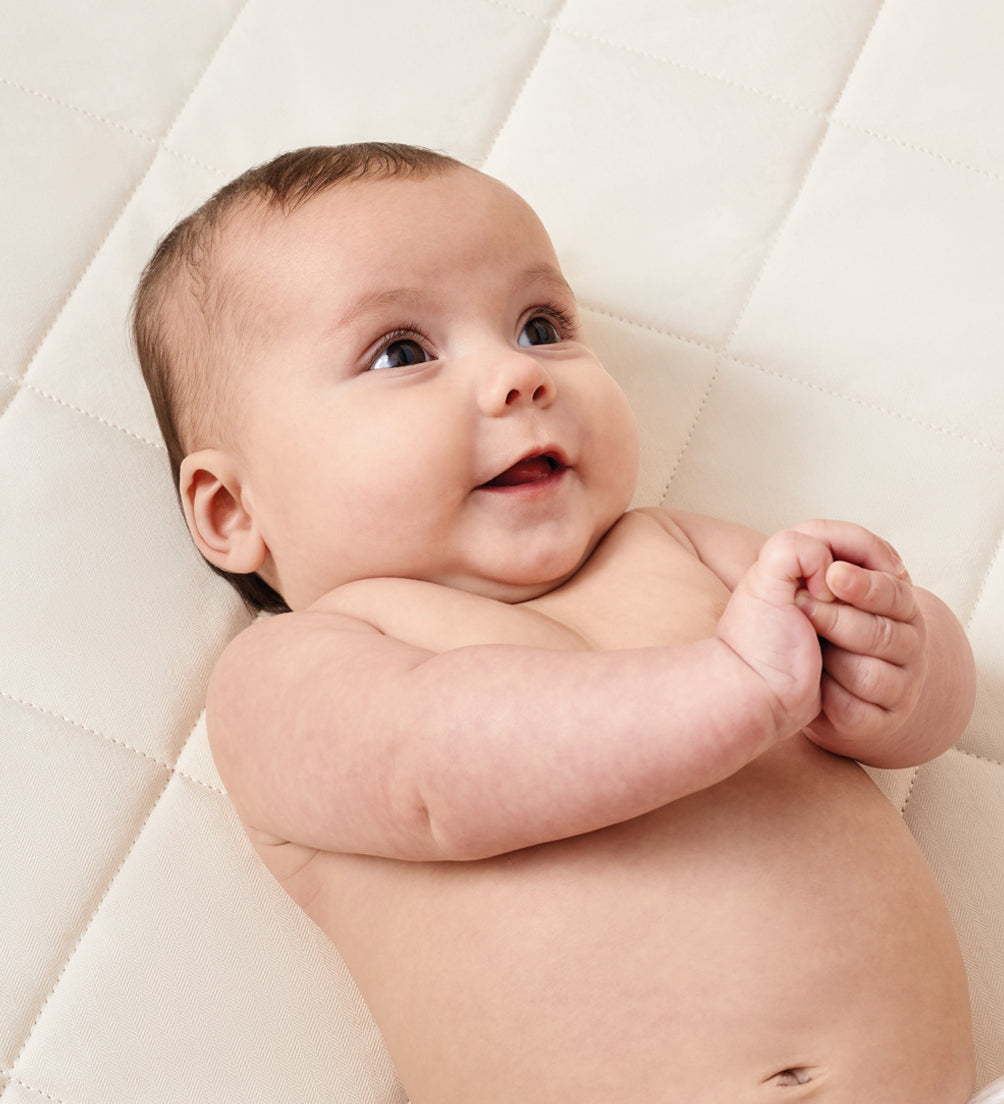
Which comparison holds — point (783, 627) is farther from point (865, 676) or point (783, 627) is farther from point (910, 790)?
point (910, 790)

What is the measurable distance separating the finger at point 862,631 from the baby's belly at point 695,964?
0.14m

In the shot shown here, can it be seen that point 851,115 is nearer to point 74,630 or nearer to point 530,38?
point 530,38

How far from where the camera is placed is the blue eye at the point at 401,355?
3.23 feet

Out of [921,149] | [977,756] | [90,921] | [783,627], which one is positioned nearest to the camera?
[783,627]

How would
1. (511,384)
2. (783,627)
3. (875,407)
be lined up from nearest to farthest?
(783,627)
(511,384)
(875,407)

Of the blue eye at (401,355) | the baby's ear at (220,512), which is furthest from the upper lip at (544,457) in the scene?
the baby's ear at (220,512)

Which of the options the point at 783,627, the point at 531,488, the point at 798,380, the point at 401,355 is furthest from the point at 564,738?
the point at 798,380

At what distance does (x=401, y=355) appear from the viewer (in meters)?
0.99

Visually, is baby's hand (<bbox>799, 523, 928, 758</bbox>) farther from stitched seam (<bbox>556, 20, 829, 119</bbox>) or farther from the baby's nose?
stitched seam (<bbox>556, 20, 829, 119</bbox>)

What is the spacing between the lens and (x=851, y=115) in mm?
1411

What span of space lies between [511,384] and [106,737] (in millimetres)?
481

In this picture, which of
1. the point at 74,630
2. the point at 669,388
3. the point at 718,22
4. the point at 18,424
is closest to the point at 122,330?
the point at 18,424

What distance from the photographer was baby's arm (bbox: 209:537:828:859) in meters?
0.75

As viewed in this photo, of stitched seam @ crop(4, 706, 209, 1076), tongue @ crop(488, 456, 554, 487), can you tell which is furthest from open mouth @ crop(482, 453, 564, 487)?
stitched seam @ crop(4, 706, 209, 1076)
